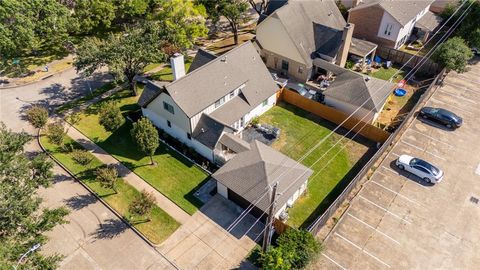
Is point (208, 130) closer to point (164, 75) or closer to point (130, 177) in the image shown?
point (130, 177)

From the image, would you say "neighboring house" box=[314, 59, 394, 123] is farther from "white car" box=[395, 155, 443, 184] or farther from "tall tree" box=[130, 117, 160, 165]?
"tall tree" box=[130, 117, 160, 165]

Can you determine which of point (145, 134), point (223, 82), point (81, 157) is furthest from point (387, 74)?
point (81, 157)

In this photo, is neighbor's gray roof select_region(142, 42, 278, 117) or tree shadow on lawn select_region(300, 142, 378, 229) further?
neighbor's gray roof select_region(142, 42, 278, 117)

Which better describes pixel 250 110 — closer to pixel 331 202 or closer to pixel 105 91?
pixel 331 202

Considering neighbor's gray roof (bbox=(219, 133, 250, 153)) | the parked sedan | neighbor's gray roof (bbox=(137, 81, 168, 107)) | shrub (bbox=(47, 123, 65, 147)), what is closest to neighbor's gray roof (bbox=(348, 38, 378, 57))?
the parked sedan

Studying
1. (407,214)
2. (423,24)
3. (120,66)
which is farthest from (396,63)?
(120,66)

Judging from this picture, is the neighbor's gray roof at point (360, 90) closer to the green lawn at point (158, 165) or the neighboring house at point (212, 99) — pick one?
the neighboring house at point (212, 99)
